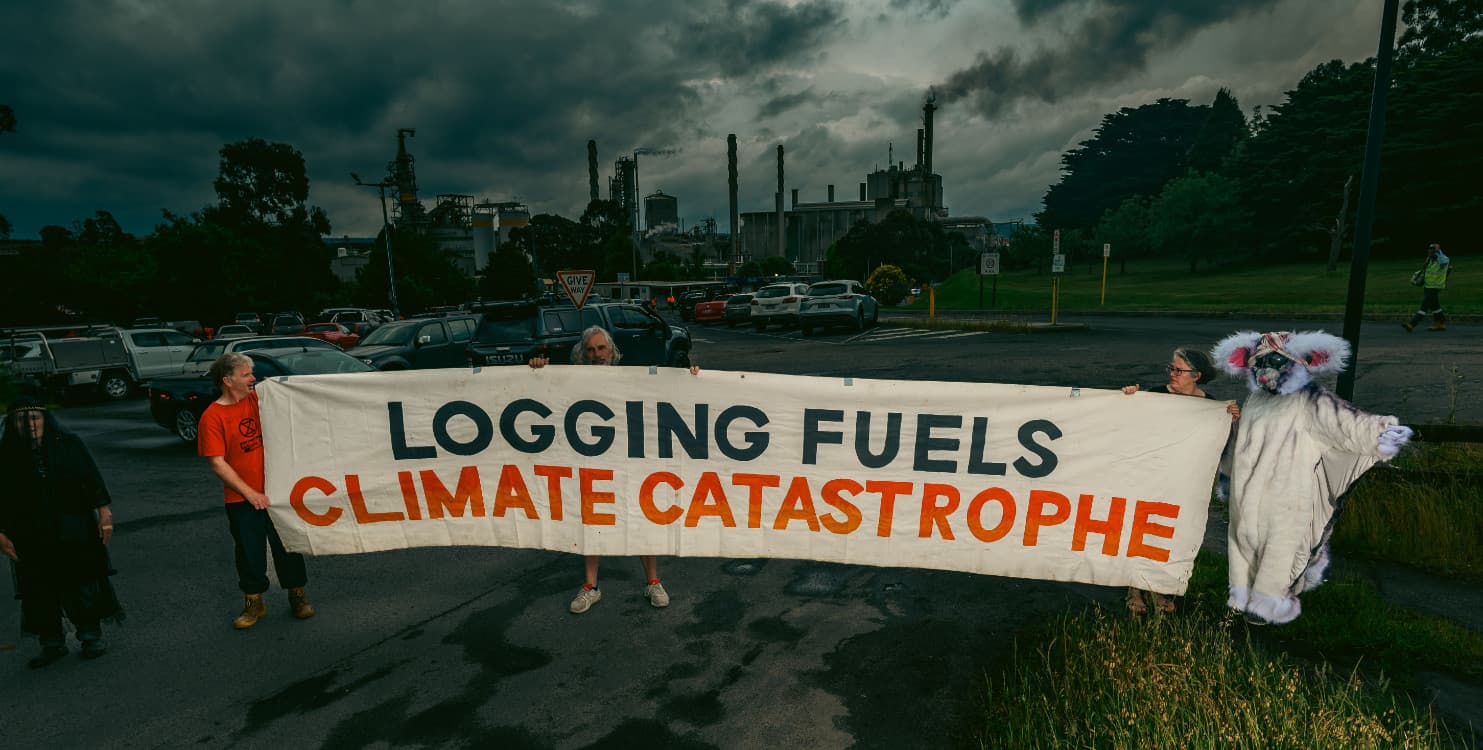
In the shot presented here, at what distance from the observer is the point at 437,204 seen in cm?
11606

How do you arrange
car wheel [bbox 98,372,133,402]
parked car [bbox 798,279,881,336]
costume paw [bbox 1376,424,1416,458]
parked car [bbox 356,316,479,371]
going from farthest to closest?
parked car [bbox 798,279,881,336] → car wheel [bbox 98,372,133,402] → parked car [bbox 356,316,479,371] → costume paw [bbox 1376,424,1416,458]

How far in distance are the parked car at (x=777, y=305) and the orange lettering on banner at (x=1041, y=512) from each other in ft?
76.5

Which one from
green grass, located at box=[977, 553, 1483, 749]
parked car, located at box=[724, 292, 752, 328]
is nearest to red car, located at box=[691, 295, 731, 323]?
parked car, located at box=[724, 292, 752, 328]

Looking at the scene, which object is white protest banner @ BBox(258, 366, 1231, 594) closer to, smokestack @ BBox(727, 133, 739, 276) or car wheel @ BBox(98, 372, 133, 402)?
car wheel @ BBox(98, 372, 133, 402)

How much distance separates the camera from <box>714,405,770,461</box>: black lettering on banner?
14.7ft

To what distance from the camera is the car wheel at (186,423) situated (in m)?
10.6

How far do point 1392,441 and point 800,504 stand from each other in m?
2.90

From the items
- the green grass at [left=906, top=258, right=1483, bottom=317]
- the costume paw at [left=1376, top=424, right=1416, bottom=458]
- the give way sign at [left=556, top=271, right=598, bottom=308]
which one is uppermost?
the give way sign at [left=556, top=271, right=598, bottom=308]

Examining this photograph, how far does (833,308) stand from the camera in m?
24.9

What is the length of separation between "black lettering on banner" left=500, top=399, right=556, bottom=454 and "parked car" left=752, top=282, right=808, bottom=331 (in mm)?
23069

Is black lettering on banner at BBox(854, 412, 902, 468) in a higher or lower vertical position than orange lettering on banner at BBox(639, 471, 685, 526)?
higher

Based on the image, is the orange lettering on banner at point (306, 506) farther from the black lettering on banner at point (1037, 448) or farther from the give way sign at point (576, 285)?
the give way sign at point (576, 285)

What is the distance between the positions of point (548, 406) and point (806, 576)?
226 cm

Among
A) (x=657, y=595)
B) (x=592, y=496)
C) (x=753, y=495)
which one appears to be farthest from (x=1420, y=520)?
(x=592, y=496)
